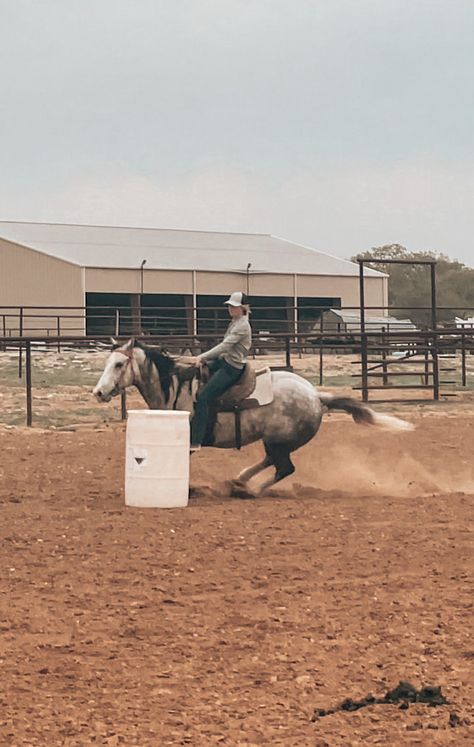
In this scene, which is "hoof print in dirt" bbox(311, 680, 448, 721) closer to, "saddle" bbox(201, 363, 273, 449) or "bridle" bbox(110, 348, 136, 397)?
"saddle" bbox(201, 363, 273, 449)

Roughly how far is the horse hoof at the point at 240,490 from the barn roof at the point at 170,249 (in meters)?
36.6

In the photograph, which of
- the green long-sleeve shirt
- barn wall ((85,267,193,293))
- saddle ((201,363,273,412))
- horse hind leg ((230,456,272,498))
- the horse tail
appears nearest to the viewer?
the green long-sleeve shirt

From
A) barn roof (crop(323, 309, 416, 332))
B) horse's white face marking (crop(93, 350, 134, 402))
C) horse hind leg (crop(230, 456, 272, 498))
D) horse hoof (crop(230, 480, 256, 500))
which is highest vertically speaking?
barn roof (crop(323, 309, 416, 332))

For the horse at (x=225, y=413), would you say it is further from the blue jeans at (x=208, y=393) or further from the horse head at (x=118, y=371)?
the blue jeans at (x=208, y=393)

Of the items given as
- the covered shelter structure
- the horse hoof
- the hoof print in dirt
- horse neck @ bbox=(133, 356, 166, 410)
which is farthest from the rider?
the covered shelter structure

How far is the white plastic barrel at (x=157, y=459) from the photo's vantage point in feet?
31.3

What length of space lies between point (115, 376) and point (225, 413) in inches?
37.0

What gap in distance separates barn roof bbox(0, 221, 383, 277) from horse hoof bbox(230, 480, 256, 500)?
36.6 metres

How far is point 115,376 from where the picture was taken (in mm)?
10406

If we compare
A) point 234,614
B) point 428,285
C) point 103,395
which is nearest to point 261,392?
point 103,395

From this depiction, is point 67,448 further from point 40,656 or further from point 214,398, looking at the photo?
point 40,656

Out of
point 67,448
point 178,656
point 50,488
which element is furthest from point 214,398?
point 178,656

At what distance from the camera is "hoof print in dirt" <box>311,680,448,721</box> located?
4434 mm

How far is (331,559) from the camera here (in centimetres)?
734
